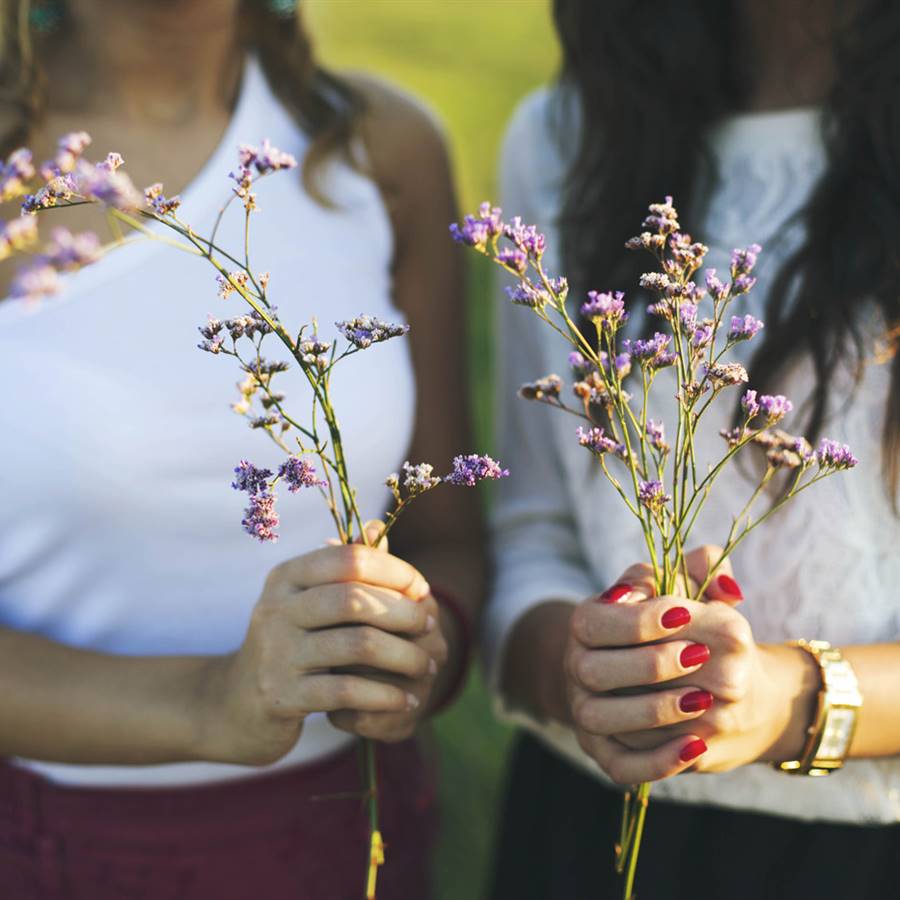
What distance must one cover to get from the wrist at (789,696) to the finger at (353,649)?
0.41m

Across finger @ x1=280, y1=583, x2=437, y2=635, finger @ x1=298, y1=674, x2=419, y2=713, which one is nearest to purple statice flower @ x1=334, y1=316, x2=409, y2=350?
finger @ x1=280, y1=583, x2=437, y2=635

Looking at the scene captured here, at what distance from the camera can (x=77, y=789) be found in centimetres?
158

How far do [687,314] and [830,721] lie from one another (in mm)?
599

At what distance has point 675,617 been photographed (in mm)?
1043

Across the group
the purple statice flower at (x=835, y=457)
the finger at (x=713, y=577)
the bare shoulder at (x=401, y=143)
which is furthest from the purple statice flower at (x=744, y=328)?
the bare shoulder at (x=401, y=143)

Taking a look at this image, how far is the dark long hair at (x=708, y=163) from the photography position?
147 centimetres

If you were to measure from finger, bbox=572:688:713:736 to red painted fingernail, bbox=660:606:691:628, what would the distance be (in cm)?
8

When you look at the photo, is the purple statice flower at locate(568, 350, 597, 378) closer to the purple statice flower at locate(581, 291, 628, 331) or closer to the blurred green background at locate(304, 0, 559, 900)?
the purple statice flower at locate(581, 291, 628, 331)

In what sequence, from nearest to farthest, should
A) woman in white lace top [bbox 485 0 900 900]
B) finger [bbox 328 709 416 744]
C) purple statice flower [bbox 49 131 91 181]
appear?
purple statice flower [bbox 49 131 91 181]
finger [bbox 328 709 416 744]
woman in white lace top [bbox 485 0 900 900]

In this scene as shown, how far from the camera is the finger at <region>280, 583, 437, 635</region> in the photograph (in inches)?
43.1

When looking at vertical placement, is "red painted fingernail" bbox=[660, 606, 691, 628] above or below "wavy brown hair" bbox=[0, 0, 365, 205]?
below

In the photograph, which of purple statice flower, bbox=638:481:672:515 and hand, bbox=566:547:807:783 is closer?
purple statice flower, bbox=638:481:672:515

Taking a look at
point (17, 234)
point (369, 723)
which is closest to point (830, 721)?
point (369, 723)

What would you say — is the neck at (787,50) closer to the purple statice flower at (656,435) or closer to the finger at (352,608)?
the purple statice flower at (656,435)
